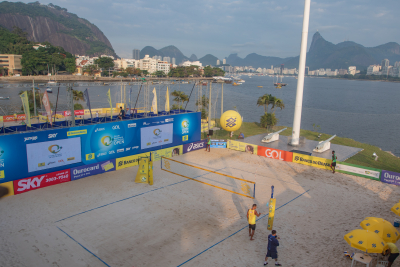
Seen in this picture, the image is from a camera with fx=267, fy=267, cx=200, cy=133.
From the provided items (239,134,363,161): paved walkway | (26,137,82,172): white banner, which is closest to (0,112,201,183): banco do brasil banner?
(26,137,82,172): white banner

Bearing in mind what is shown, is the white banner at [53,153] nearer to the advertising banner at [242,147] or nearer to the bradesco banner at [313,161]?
the advertising banner at [242,147]

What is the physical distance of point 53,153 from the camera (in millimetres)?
17594

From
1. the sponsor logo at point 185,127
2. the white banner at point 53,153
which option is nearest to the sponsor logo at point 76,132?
the white banner at point 53,153

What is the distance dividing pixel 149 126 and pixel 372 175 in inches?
695

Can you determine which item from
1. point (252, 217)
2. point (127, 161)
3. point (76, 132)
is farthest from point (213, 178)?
point (76, 132)

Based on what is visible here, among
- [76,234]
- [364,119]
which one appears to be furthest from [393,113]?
[76,234]

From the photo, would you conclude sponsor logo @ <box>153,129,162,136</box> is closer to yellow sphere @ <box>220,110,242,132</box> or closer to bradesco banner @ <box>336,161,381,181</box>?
yellow sphere @ <box>220,110,242,132</box>

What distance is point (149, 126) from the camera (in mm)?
23094

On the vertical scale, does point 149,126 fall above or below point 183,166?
above

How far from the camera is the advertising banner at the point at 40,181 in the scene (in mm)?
15930

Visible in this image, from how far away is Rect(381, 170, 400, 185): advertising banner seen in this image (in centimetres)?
1834


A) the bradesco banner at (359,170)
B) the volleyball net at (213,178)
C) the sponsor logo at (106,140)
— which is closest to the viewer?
the volleyball net at (213,178)

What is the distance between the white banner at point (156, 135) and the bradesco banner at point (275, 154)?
854 centimetres

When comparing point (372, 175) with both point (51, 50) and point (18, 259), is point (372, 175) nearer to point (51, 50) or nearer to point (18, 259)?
point (18, 259)
